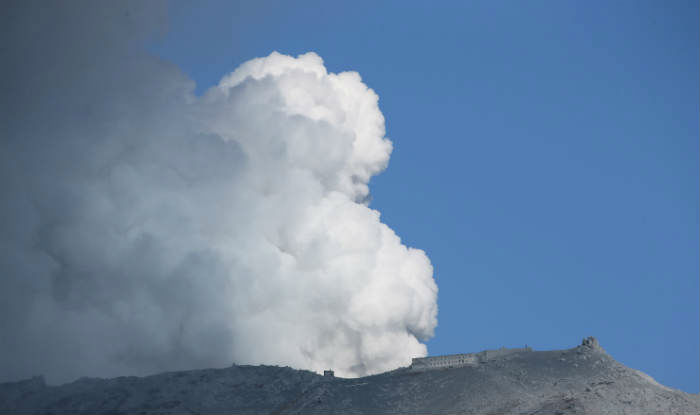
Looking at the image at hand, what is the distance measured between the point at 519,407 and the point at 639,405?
28386 mm

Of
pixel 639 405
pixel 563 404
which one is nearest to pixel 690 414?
pixel 639 405

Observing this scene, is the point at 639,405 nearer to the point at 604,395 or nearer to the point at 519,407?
the point at 604,395

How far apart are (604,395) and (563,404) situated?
1233cm

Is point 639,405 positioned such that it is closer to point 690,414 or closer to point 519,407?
point 690,414

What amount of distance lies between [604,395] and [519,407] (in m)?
20.4

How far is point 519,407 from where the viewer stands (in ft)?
654

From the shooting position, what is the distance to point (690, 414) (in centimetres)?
19725

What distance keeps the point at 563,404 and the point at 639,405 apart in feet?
65.3

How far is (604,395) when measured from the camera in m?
200

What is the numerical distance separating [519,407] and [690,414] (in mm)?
39600

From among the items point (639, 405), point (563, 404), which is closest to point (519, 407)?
point (563, 404)

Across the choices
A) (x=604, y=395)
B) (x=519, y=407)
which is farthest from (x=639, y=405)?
(x=519, y=407)

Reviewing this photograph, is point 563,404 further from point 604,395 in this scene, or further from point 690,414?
point 690,414
